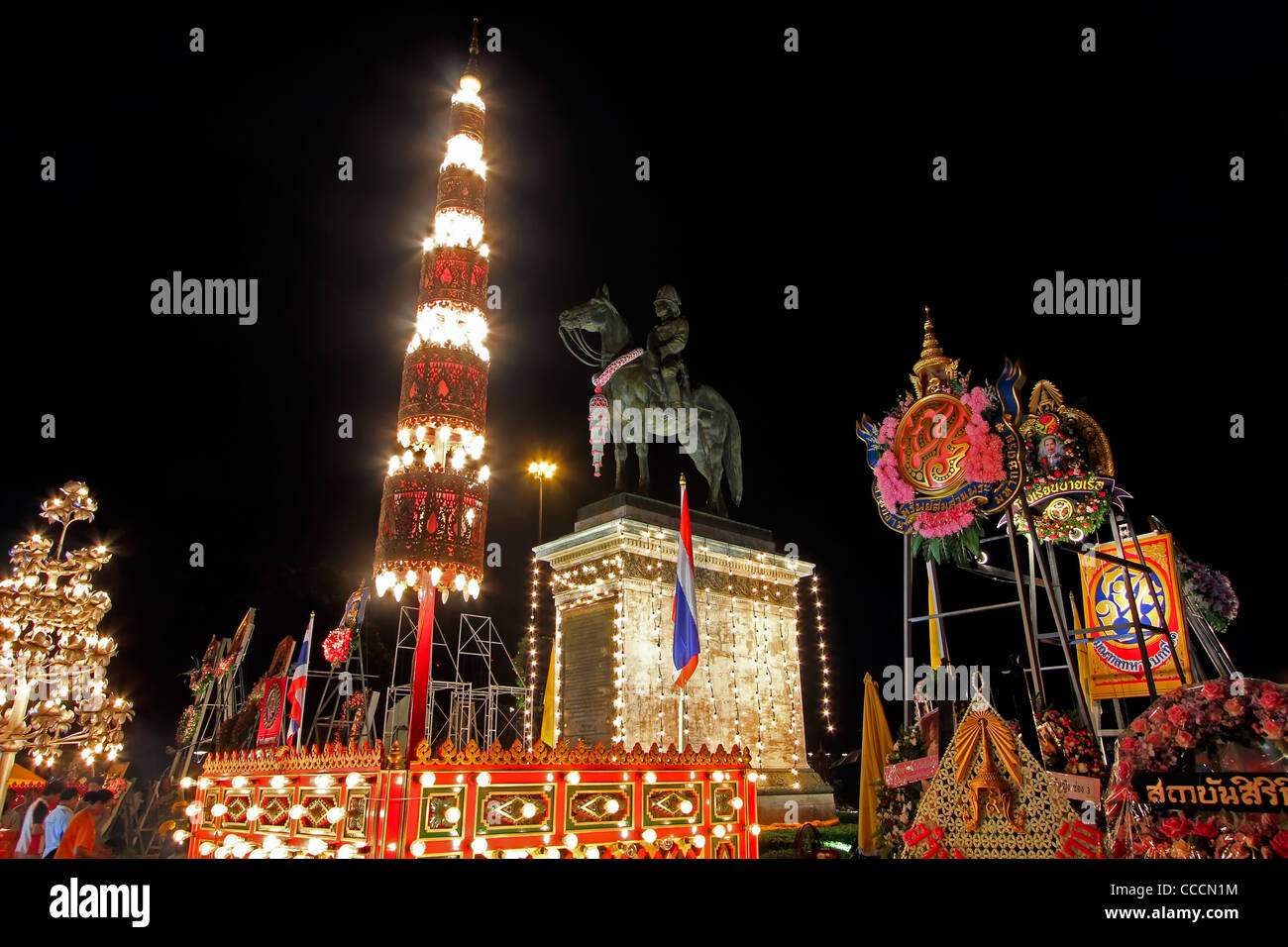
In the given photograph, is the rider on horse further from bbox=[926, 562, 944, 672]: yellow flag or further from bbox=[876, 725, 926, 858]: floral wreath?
bbox=[876, 725, 926, 858]: floral wreath

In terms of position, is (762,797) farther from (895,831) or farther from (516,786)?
(516,786)

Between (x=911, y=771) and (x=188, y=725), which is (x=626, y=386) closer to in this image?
(x=911, y=771)

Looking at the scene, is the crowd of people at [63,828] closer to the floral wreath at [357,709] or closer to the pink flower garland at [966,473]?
the floral wreath at [357,709]

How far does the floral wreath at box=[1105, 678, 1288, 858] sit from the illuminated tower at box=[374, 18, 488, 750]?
21.6ft

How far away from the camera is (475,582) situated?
10055mm

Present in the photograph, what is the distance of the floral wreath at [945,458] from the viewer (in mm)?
11656

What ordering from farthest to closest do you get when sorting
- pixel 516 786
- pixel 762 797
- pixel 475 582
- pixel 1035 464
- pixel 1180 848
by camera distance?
pixel 762 797
pixel 1035 464
pixel 475 582
pixel 516 786
pixel 1180 848

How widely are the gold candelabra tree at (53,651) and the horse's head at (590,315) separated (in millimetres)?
9783

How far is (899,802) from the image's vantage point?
1050cm

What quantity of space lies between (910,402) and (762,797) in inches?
334

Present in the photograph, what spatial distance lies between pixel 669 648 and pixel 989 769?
10.4m

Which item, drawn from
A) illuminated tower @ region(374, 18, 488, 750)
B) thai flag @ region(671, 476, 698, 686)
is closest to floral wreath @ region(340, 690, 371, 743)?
thai flag @ region(671, 476, 698, 686)

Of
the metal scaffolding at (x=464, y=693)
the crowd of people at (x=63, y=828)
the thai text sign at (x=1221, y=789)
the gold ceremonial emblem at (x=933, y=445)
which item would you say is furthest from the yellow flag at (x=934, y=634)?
the crowd of people at (x=63, y=828)
